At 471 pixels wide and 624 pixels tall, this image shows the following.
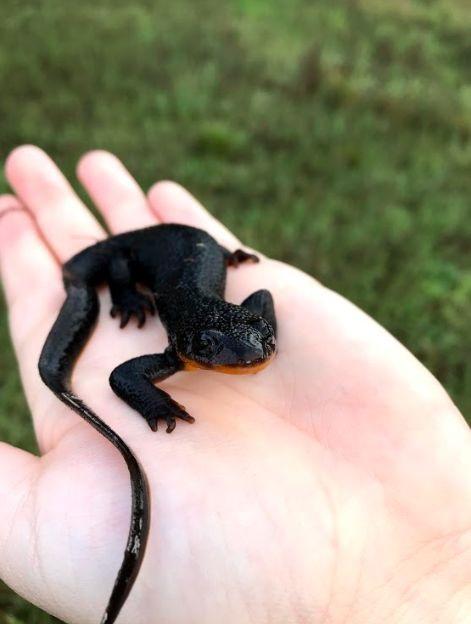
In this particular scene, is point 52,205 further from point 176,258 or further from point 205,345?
point 205,345

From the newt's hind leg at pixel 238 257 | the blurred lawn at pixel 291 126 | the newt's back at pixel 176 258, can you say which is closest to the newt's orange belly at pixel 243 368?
the newt's back at pixel 176 258

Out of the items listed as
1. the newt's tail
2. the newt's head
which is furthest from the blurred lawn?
the newt's head

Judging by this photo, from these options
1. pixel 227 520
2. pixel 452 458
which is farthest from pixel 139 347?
pixel 452 458

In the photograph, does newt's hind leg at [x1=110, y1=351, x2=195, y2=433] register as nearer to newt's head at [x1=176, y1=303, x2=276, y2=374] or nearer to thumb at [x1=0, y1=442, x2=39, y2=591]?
newt's head at [x1=176, y1=303, x2=276, y2=374]

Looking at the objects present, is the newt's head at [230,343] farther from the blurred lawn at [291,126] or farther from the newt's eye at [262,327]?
the blurred lawn at [291,126]

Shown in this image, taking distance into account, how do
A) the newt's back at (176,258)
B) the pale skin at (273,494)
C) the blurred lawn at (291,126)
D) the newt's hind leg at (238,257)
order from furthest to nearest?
the blurred lawn at (291,126)
the newt's hind leg at (238,257)
the newt's back at (176,258)
the pale skin at (273,494)

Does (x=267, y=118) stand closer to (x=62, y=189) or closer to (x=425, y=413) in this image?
(x=62, y=189)
